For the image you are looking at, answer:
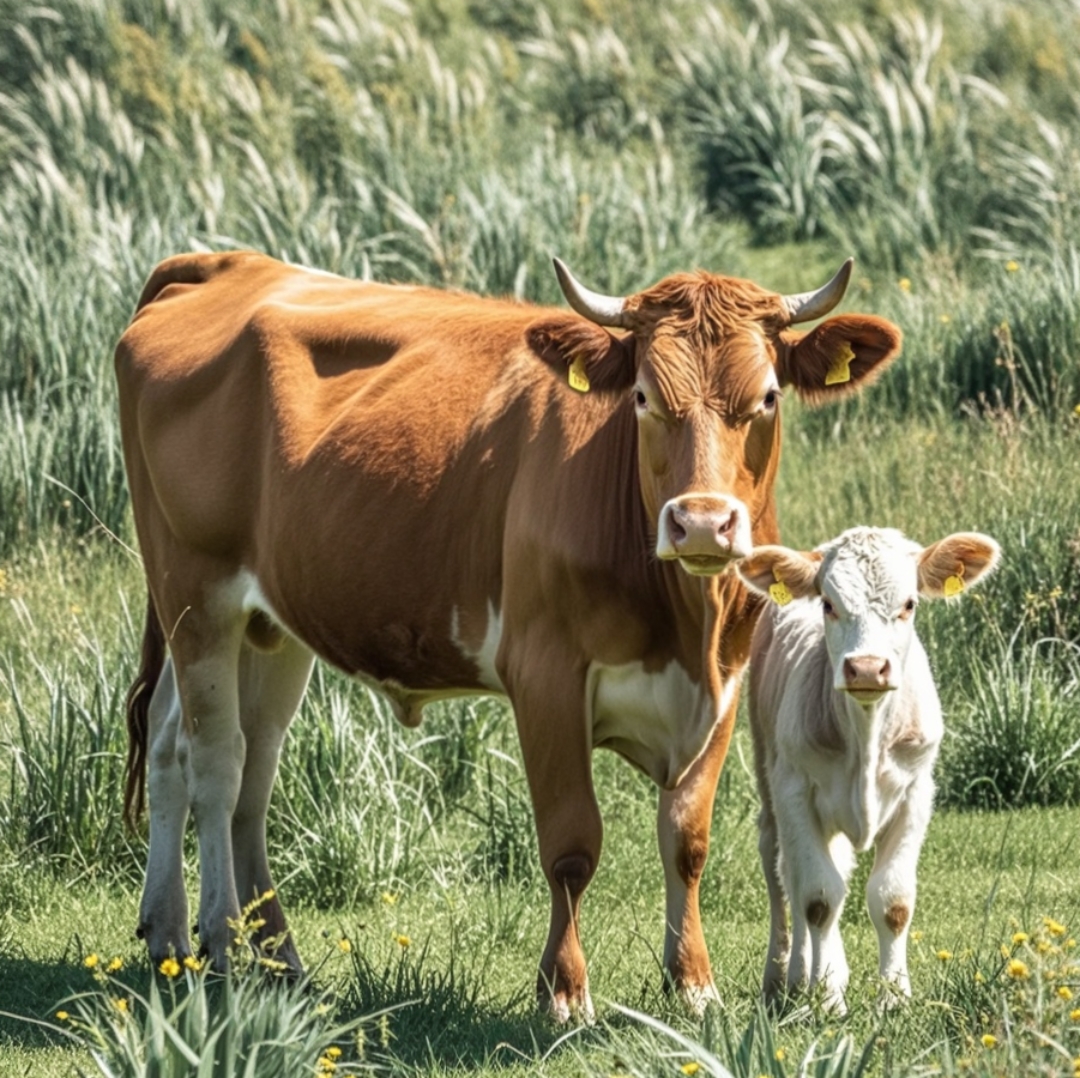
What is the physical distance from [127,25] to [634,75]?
5125 mm

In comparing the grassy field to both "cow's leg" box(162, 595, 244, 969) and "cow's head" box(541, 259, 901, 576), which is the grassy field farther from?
"cow's head" box(541, 259, 901, 576)

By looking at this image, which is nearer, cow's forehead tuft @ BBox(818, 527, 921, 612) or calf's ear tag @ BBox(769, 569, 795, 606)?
cow's forehead tuft @ BBox(818, 527, 921, 612)

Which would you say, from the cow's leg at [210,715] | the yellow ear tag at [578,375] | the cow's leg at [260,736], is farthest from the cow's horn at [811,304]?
the cow's leg at [260,736]

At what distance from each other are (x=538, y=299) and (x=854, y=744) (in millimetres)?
9004

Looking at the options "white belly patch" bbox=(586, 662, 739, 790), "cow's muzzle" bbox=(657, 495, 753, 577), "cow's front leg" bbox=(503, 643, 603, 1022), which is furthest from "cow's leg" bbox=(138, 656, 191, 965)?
"cow's muzzle" bbox=(657, 495, 753, 577)

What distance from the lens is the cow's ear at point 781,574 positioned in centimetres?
597

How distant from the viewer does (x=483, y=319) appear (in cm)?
709

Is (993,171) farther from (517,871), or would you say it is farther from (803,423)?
(517,871)

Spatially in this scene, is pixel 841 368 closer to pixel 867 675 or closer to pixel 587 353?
pixel 587 353

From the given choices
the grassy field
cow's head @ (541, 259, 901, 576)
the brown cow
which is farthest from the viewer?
the brown cow

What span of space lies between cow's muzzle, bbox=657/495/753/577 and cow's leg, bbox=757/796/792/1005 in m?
1.27

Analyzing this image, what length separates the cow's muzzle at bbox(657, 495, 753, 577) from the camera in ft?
17.8

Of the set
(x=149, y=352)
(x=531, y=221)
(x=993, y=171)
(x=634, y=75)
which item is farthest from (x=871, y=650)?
(x=634, y=75)

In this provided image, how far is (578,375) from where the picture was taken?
20.0 ft
